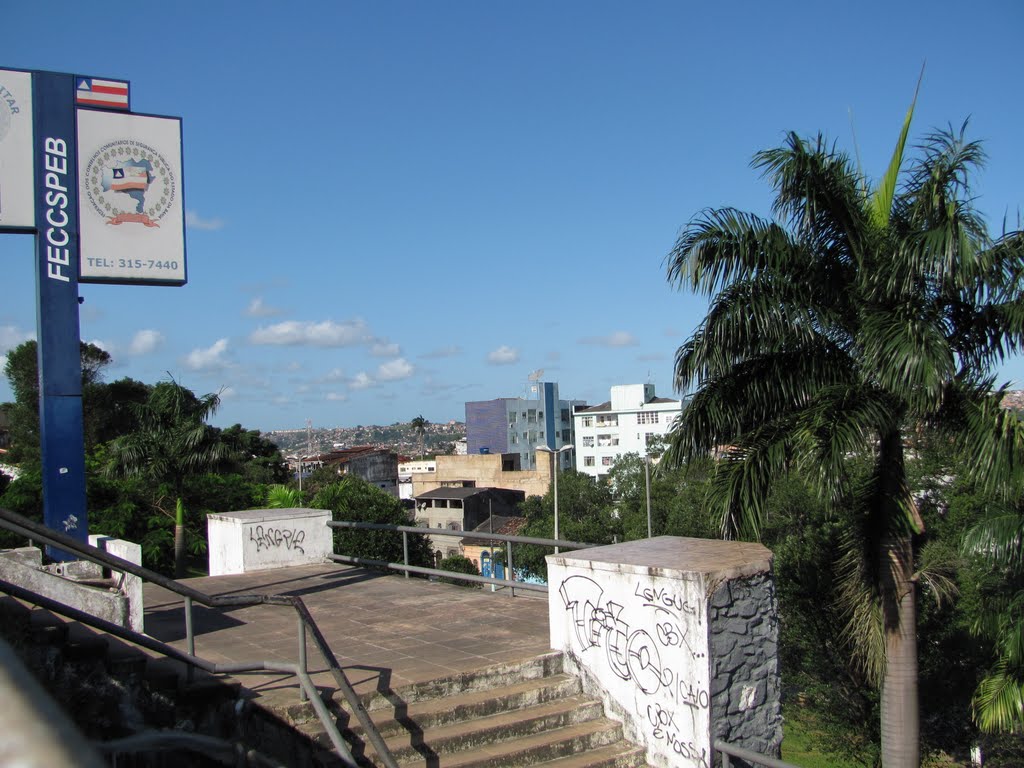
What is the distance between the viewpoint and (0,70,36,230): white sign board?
9883 mm

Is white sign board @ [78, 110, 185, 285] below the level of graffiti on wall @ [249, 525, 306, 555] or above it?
above

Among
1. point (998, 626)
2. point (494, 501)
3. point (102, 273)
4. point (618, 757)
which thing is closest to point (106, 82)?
point (102, 273)

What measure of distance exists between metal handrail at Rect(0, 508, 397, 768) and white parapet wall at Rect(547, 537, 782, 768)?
204 centimetres

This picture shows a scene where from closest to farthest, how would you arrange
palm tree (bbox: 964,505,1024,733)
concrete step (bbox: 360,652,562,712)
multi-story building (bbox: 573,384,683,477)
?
concrete step (bbox: 360,652,562,712) → palm tree (bbox: 964,505,1024,733) → multi-story building (bbox: 573,384,683,477)

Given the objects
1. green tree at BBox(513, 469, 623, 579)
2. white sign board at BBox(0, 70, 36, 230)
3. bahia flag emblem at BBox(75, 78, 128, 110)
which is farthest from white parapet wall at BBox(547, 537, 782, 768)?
green tree at BBox(513, 469, 623, 579)

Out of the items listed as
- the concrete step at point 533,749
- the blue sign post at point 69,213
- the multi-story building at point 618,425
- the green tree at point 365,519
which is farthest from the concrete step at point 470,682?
the multi-story building at point 618,425

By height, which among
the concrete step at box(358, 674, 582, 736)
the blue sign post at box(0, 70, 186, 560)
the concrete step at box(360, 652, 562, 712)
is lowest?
the concrete step at box(358, 674, 582, 736)

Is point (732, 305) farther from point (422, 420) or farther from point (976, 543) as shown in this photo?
point (422, 420)

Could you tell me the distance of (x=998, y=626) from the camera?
14109 millimetres

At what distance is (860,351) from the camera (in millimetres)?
10164

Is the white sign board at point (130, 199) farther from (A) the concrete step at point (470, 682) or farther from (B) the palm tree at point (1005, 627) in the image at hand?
(B) the palm tree at point (1005, 627)

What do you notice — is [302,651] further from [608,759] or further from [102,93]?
[102,93]

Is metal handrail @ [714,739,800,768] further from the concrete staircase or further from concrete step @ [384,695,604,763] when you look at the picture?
concrete step @ [384,695,604,763]

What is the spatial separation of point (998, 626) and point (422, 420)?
146 metres
